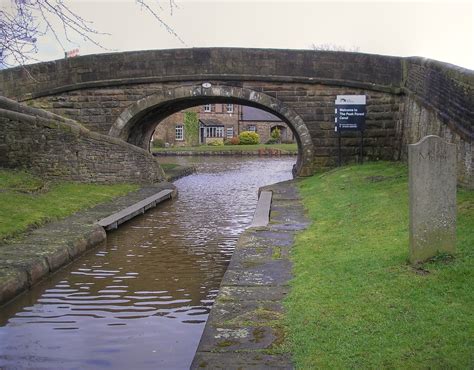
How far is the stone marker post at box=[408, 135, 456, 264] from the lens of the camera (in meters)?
5.82

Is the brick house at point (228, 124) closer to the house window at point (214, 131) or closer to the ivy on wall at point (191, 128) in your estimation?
the house window at point (214, 131)

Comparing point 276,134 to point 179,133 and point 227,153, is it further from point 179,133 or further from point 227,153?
point 227,153

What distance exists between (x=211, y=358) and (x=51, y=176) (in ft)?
44.7

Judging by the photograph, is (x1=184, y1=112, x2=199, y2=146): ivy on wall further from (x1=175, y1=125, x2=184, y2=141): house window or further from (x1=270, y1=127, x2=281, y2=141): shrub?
(x1=270, y1=127, x2=281, y2=141): shrub

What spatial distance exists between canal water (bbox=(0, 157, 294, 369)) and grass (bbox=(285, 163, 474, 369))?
3.75ft

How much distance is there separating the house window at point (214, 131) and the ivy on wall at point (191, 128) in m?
2.27

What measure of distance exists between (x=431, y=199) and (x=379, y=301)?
1.47m

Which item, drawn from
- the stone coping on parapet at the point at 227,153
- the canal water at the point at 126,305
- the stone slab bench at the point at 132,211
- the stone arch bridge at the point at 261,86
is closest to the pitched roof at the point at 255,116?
the stone coping on parapet at the point at 227,153

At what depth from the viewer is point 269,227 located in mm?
9672

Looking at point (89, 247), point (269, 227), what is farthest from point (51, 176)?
point (269, 227)

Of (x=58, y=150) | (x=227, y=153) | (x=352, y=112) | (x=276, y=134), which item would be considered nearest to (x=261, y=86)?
(x=352, y=112)

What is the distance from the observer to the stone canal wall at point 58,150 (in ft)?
53.3

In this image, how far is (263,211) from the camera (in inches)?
469

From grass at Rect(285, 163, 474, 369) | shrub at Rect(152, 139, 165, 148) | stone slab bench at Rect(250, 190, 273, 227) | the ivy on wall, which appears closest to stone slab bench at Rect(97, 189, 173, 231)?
stone slab bench at Rect(250, 190, 273, 227)
